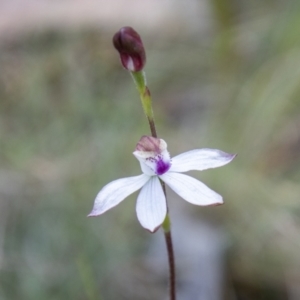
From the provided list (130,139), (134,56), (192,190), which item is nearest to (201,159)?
(192,190)

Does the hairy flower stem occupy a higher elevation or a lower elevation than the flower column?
lower

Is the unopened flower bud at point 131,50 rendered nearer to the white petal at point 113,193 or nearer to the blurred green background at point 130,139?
the white petal at point 113,193

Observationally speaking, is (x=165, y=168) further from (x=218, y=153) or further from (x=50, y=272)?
(x=50, y=272)

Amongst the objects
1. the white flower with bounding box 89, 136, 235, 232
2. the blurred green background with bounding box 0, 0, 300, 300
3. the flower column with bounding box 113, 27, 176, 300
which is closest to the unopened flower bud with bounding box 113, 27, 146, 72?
the flower column with bounding box 113, 27, 176, 300

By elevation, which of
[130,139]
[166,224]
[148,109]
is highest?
[130,139]

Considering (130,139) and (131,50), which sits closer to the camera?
(131,50)

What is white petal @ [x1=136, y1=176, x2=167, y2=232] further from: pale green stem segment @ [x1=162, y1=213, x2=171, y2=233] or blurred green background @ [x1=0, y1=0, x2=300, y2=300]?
blurred green background @ [x1=0, y1=0, x2=300, y2=300]

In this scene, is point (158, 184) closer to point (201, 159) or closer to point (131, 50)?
point (201, 159)

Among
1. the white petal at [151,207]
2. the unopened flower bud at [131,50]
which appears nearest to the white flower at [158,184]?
the white petal at [151,207]
